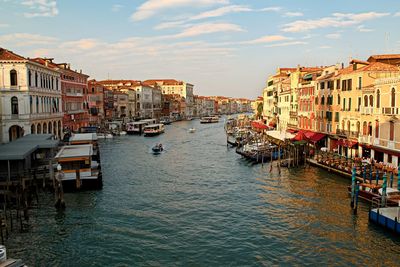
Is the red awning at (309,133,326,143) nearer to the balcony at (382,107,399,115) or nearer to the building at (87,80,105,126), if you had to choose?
the balcony at (382,107,399,115)

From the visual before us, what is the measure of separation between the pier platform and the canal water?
407 mm

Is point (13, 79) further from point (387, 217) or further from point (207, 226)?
point (387, 217)

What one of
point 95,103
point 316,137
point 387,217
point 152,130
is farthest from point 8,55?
point 95,103

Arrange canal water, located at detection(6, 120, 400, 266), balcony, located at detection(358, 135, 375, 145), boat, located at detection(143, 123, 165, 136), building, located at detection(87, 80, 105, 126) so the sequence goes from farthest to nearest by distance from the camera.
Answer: building, located at detection(87, 80, 105, 126)
boat, located at detection(143, 123, 165, 136)
balcony, located at detection(358, 135, 375, 145)
canal water, located at detection(6, 120, 400, 266)

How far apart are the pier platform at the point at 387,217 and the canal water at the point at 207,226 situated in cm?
41

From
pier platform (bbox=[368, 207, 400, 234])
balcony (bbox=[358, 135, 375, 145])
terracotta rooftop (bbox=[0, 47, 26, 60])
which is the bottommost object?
pier platform (bbox=[368, 207, 400, 234])

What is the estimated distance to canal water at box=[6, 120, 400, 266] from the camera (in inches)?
544

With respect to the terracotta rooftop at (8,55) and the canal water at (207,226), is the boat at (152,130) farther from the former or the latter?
the canal water at (207,226)

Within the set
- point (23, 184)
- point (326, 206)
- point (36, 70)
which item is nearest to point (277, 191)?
point (326, 206)

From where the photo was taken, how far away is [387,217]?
15.6 metres

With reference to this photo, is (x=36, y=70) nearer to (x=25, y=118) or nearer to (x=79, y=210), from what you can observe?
(x=25, y=118)

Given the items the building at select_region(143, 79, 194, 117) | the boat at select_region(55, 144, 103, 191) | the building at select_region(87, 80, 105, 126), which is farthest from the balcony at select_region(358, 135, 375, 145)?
the building at select_region(143, 79, 194, 117)

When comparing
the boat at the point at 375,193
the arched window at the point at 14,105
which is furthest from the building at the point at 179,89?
the boat at the point at 375,193

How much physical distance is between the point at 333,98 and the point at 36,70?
26517 mm
